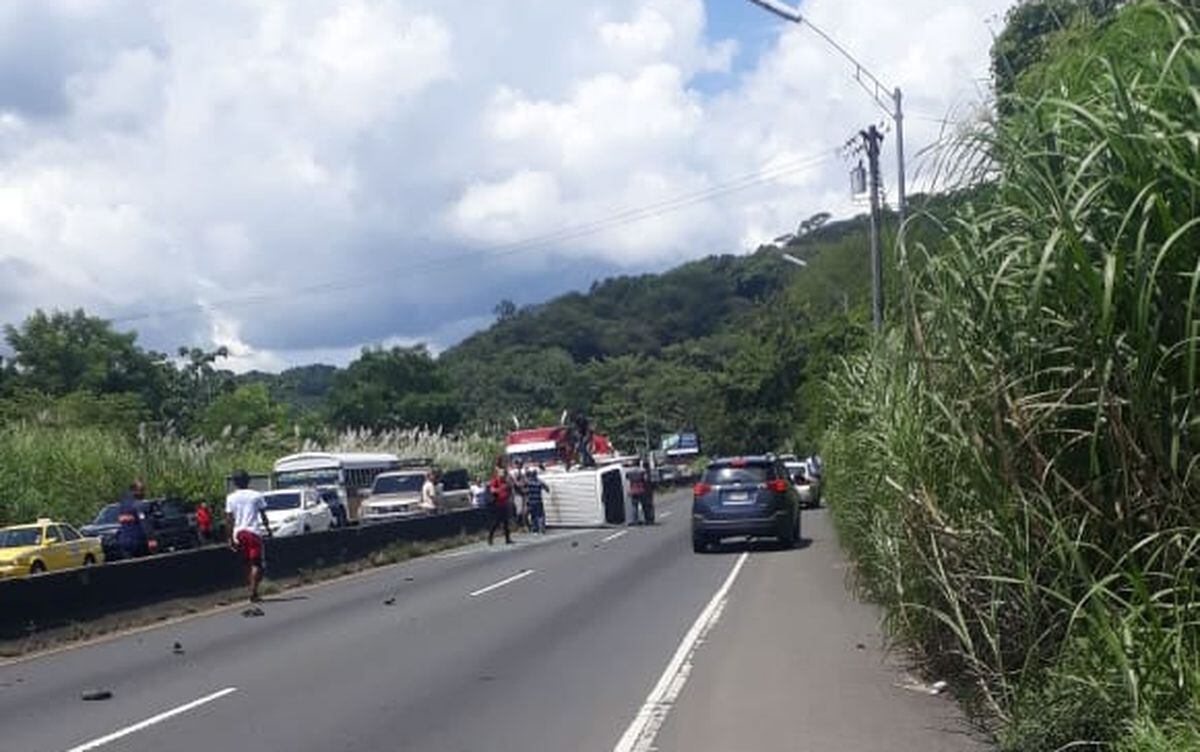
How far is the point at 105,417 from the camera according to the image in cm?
6081

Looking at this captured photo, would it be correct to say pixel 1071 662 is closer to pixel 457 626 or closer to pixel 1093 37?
pixel 1093 37

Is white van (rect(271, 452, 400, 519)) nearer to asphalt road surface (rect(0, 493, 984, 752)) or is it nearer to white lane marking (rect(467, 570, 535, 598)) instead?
white lane marking (rect(467, 570, 535, 598))

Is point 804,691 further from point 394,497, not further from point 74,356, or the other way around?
point 74,356

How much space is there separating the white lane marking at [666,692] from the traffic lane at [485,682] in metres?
0.13

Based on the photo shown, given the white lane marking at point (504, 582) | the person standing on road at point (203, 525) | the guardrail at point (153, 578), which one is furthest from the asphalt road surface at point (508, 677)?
the person standing on road at point (203, 525)

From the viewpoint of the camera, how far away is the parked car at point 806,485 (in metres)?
45.6

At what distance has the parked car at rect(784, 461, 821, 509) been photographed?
150ft

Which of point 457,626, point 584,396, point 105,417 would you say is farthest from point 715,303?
point 457,626

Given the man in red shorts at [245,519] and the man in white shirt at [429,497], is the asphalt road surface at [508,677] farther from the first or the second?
the man in white shirt at [429,497]

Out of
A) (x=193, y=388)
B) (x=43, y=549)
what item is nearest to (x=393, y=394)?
(x=193, y=388)

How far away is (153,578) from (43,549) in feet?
23.4

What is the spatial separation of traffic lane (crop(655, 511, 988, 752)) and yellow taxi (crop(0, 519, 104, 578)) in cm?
1389

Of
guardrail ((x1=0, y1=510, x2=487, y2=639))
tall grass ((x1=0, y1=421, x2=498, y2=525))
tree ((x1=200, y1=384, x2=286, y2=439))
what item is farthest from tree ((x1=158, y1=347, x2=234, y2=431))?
guardrail ((x1=0, y1=510, x2=487, y2=639))

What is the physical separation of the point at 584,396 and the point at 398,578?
93393mm
